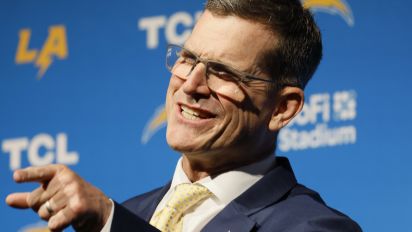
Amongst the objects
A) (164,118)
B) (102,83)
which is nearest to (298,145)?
(164,118)

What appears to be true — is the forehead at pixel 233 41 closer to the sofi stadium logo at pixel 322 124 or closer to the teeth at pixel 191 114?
the teeth at pixel 191 114

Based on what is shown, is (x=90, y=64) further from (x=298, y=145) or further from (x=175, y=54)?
(x=175, y=54)

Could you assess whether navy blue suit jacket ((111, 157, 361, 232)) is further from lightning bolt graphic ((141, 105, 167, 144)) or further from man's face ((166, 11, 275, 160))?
lightning bolt graphic ((141, 105, 167, 144))

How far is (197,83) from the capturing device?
2004 millimetres

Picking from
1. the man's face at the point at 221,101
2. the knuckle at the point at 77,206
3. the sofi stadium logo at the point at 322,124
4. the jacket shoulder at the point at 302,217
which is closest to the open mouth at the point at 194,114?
the man's face at the point at 221,101

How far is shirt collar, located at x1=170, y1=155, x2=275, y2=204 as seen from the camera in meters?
2.04

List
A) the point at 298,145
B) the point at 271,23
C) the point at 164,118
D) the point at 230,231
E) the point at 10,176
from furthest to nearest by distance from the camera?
the point at 10,176 < the point at 164,118 < the point at 298,145 < the point at 271,23 < the point at 230,231

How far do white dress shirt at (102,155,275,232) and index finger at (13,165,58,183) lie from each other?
59cm

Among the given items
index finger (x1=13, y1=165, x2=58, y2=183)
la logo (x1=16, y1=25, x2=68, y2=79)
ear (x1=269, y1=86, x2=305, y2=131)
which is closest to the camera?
index finger (x1=13, y1=165, x2=58, y2=183)

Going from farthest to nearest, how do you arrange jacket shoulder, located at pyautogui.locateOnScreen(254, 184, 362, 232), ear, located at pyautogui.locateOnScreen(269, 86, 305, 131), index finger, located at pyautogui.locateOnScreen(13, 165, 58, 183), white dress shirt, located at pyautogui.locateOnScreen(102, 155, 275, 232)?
1. ear, located at pyautogui.locateOnScreen(269, 86, 305, 131)
2. white dress shirt, located at pyautogui.locateOnScreen(102, 155, 275, 232)
3. jacket shoulder, located at pyautogui.locateOnScreen(254, 184, 362, 232)
4. index finger, located at pyautogui.locateOnScreen(13, 165, 58, 183)

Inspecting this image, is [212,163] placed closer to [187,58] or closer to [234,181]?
[234,181]

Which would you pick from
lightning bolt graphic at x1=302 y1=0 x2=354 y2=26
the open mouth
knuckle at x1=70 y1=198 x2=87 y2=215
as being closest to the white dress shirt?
the open mouth

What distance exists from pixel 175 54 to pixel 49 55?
1.43 metres

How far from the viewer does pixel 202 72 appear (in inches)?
79.3
